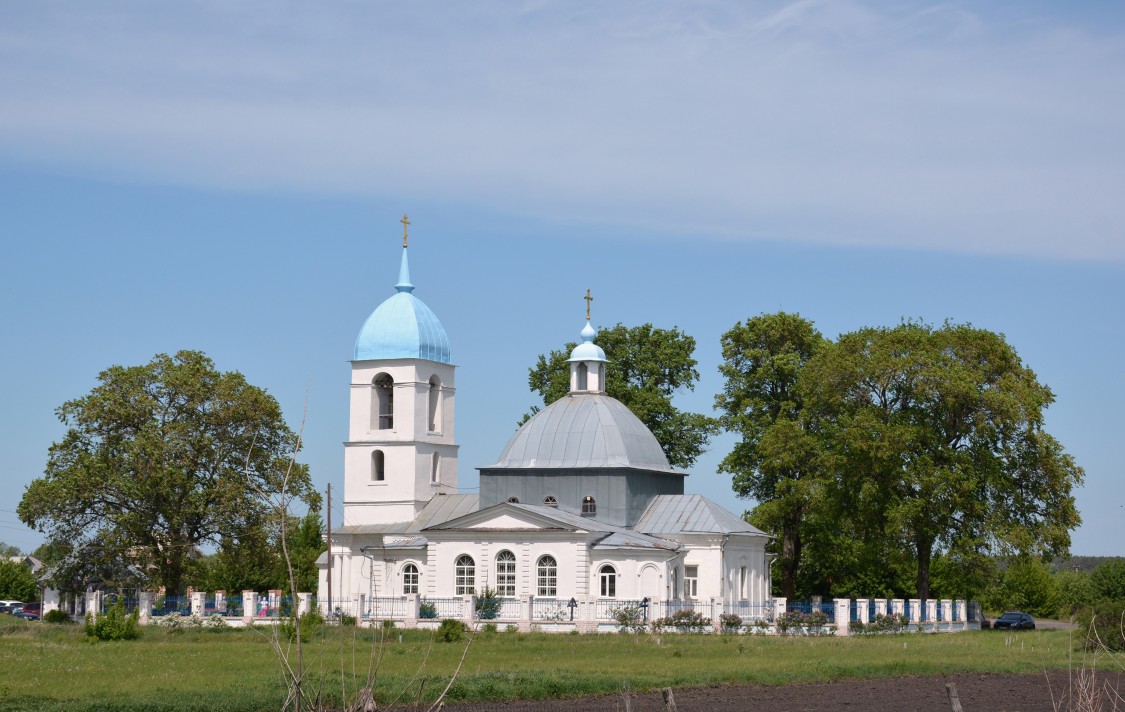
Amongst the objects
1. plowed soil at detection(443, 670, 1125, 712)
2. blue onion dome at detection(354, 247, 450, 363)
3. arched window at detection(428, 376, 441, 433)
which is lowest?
plowed soil at detection(443, 670, 1125, 712)

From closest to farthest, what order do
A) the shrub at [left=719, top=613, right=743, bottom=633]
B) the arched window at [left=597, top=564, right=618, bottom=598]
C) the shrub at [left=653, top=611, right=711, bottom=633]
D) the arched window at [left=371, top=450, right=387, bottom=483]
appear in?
the shrub at [left=653, top=611, right=711, bottom=633]
the shrub at [left=719, top=613, right=743, bottom=633]
the arched window at [left=597, top=564, right=618, bottom=598]
the arched window at [left=371, top=450, right=387, bottom=483]

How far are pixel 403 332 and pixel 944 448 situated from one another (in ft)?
67.6

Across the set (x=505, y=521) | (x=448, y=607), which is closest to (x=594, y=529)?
(x=505, y=521)

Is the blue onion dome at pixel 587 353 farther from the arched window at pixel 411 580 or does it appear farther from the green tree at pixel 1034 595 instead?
the green tree at pixel 1034 595

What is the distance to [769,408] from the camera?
59.5 metres

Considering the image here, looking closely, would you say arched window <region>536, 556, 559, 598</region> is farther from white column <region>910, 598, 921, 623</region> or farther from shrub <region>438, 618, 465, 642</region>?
white column <region>910, 598, 921, 623</region>

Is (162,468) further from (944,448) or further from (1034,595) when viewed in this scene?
(1034,595)

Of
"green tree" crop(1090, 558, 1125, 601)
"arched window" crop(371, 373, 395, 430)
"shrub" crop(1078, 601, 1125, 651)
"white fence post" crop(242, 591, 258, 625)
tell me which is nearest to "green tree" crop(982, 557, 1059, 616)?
"green tree" crop(1090, 558, 1125, 601)

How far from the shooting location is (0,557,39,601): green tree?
8638 cm

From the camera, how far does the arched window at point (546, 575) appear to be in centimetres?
4975

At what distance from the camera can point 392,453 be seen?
5725 centimetres

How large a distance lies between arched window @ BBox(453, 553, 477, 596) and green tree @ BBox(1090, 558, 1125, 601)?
104 feet

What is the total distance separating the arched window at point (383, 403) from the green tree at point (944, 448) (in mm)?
16404

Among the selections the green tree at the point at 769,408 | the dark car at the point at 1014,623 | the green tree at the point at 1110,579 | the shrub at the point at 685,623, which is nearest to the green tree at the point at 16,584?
the green tree at the point at 769,408
